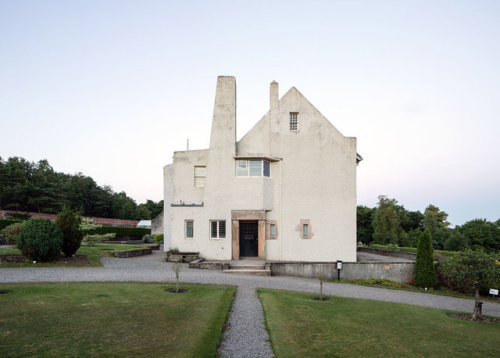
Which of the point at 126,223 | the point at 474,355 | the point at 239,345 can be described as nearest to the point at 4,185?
the point at 126,223

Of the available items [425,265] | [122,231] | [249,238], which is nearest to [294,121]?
[249,238]

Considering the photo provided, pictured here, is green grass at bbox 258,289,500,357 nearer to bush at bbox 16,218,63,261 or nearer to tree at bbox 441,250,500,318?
tree at bbox 441,250,500,318

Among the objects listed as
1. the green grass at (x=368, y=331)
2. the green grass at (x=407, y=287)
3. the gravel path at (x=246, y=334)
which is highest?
the gravel path at (x=246, y=334)

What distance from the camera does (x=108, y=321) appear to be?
339 inches

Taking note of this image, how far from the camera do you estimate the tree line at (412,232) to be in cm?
3378

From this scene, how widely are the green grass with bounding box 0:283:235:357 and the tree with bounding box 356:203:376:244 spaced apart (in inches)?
1894

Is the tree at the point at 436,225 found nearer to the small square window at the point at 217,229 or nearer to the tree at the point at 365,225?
the tree at the point at 365,225

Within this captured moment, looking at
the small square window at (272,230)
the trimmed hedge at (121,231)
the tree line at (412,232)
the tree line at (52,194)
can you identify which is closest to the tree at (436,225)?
the tree line at (412,232)

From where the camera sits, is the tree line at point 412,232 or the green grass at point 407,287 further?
the tree line at point 412,232

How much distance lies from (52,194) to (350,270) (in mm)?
56116

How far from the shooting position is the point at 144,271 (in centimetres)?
1766

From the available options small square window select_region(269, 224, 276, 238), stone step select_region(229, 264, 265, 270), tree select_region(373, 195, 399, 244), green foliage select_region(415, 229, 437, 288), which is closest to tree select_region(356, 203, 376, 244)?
tree select_region(373, 195, 399, 244)

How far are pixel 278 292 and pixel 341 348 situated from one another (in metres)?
6.30

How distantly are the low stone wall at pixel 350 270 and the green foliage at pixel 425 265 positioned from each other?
1.17m
